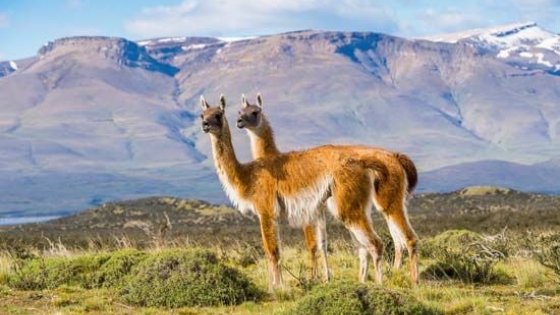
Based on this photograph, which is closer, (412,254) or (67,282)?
(412,254)

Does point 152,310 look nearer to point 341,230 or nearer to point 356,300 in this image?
point 356,300

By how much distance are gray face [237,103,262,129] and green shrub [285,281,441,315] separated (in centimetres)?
561

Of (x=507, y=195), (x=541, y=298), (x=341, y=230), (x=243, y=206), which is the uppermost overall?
(x=243, y=206)

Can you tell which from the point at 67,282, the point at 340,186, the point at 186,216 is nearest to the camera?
the point at 340,186

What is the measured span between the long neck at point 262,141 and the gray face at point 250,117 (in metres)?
0.12

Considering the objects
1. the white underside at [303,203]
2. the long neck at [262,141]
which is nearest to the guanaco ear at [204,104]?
the long neck at [262,141]

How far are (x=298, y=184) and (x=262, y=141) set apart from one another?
8.57 feet

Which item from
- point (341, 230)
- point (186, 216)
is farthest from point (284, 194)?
point (186, 216)

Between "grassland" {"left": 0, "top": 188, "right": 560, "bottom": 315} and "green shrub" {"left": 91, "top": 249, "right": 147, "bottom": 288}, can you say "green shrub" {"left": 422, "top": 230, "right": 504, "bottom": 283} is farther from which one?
"green shrub" {"left": 91, "top": 249, "right": 147, "bottom": 288}

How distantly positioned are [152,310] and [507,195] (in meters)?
57.9

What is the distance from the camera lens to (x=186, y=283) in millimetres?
11664

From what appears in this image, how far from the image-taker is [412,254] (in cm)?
1261

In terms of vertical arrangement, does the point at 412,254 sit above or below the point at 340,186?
below

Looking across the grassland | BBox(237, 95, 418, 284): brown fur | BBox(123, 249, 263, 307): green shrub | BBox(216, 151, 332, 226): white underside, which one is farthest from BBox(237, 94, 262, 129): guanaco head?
BBox(123, 249, 263, 307): green shrub
